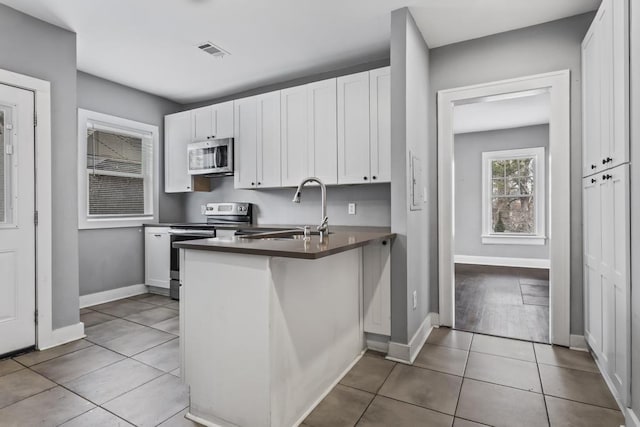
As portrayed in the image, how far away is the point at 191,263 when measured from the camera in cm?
181

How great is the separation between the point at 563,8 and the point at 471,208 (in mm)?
4616

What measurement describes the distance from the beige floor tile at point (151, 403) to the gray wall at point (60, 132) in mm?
1365

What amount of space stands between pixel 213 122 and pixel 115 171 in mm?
1334

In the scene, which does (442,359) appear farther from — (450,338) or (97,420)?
(97,420)

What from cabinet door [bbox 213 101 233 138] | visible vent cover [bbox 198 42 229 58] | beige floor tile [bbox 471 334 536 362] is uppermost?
visible vent cover [bbox 198 42 229 58]

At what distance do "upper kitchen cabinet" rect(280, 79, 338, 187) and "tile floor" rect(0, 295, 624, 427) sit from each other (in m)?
1.84

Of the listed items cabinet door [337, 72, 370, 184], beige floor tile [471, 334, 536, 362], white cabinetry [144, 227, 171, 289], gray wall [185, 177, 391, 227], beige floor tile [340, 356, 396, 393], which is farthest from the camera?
white cabinetry [144, 227, 171, 289]

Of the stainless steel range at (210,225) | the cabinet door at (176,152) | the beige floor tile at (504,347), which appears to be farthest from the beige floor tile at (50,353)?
the beige floor tile at (504,347)

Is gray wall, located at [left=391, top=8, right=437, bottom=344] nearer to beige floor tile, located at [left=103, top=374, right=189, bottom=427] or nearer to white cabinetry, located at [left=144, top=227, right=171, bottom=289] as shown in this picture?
beige floor tile, located at [left=103, top=374, right=189, bottom=427]

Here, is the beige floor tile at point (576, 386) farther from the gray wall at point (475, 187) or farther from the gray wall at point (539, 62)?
the gray wall at point (475, 187)

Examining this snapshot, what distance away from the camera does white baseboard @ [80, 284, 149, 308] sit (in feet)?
12.5

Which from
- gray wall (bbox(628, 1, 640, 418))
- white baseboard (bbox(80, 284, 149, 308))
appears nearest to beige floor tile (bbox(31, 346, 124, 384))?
white baseboard (bbox(80, 284, 149, 308))

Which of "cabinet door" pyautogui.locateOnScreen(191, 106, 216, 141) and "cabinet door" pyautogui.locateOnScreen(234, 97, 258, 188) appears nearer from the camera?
"cabinet door" pyautogui.locateOnScreen(234, 97, 258, 188)

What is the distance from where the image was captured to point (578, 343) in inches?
105
